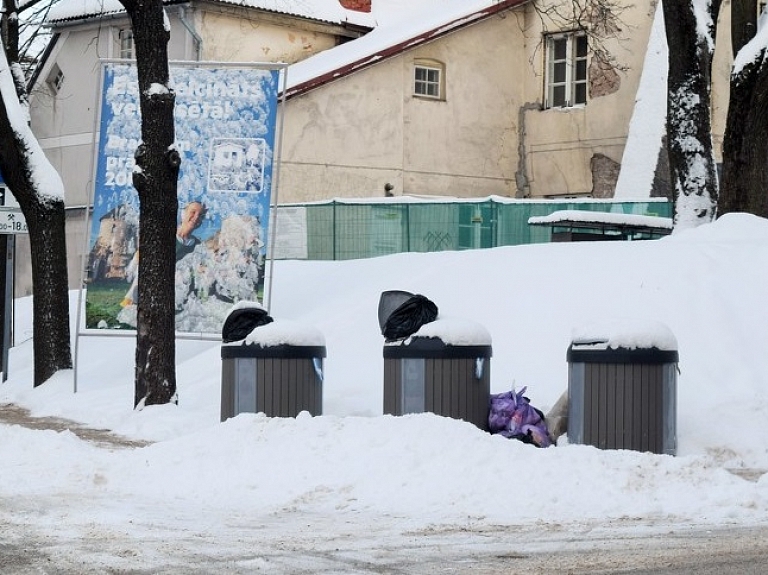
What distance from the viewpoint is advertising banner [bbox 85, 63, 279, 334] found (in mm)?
17766

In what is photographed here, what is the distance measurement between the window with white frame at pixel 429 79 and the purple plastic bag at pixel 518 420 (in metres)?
21.9

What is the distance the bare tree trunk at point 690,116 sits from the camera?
19.0m

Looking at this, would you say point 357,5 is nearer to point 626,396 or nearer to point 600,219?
point 600,219

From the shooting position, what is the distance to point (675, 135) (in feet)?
62.7

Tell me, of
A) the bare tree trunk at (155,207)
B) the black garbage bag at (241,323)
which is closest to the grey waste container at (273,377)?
the black garbage bag at (241,323)

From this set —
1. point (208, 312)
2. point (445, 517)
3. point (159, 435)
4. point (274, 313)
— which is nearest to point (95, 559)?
point (445, 517)

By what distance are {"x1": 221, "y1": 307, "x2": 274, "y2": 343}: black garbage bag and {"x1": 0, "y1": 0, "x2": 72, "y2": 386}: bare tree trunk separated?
6036 mm

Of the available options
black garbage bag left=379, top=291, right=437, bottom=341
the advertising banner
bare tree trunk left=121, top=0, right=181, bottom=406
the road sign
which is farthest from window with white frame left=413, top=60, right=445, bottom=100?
black garbage bag left=379, top=291, right=437, bottom=341

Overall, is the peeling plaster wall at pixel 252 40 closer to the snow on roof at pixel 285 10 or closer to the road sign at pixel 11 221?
the snow on roof at pixel 285 10

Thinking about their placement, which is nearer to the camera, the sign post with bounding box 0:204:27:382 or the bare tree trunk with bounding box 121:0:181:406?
the bare tree trunk with bounding box 121:0:181:406

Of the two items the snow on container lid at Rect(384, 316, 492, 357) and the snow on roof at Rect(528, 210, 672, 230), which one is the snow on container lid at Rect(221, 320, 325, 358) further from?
the snow on roof at Rect(528, 210, 672, 230)

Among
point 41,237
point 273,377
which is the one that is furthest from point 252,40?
point 273,377

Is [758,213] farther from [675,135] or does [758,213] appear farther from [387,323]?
[387,323]

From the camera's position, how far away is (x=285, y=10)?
3412cm
